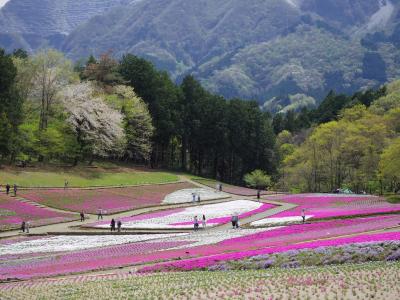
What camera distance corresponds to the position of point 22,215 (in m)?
59.5

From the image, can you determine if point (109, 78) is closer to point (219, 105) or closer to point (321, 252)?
point (219, 105)

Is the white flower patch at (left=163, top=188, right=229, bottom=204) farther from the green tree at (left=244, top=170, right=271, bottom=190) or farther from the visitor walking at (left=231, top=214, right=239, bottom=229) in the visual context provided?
the green tree at (left=244, top=170, right=271, bottom=190)

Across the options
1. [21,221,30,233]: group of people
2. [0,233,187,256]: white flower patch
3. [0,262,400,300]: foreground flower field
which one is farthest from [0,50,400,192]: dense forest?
[0,262,400,300]: foreground flower field

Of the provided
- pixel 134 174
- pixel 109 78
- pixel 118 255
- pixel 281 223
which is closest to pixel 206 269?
pixel 118 255

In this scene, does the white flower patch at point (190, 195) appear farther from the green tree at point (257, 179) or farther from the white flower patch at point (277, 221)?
the green tree at point (257, 179)

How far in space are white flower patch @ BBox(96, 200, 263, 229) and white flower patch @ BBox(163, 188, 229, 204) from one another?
565 cm

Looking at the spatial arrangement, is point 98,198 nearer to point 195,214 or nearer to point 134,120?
point 195,214

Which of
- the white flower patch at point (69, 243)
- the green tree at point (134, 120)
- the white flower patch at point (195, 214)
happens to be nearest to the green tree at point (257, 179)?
the green tree at point (134, 120)

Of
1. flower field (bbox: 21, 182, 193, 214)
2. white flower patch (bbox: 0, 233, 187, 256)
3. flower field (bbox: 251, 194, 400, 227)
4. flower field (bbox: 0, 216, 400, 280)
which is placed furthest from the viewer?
flower field (bbox: 21, 182, 193, 214)

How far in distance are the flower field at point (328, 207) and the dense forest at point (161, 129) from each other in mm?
6879

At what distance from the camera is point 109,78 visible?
110m

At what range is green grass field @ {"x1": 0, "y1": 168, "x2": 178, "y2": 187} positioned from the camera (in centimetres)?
7525

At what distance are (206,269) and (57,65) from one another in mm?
74778

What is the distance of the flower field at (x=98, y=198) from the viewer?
68.0m
